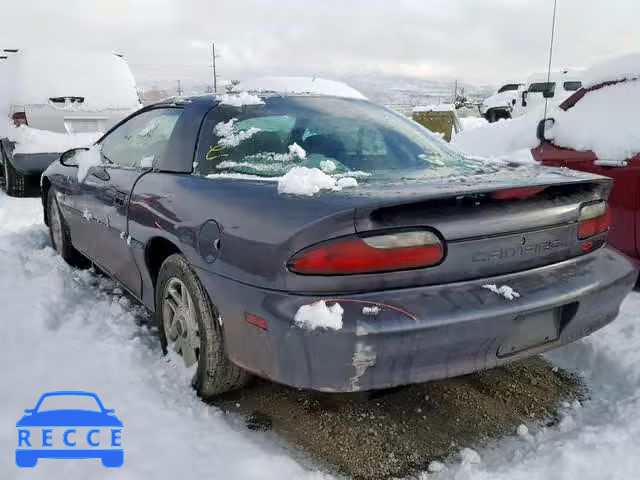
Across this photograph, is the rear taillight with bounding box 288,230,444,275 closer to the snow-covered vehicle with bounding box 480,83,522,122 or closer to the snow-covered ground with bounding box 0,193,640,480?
the snow-covered ground with bounding box 0,193,640,480

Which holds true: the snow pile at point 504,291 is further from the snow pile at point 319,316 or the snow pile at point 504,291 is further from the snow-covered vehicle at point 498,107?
the snow-covered vehicle at point 498,107

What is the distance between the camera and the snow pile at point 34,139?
6691mm

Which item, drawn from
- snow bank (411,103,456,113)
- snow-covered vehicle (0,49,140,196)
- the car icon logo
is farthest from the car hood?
snow bank (411,103,456,113)

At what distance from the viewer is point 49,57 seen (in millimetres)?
7367

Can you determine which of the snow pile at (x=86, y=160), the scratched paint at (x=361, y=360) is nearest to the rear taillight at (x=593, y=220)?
the scratched paint at (x=361, y=360)

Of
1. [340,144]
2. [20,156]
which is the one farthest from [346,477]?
[20,156]

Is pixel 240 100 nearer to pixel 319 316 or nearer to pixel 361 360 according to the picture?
pixel 319 316

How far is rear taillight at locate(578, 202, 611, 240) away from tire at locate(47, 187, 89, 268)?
11.6 feet

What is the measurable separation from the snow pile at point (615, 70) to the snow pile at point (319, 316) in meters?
3.52

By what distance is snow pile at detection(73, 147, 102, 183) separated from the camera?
372cm

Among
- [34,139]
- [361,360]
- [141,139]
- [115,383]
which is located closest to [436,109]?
[34,139]

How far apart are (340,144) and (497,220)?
0.95 m

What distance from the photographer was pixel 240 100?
2869mm

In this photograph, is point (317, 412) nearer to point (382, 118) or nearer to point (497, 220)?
point (497, 220)
